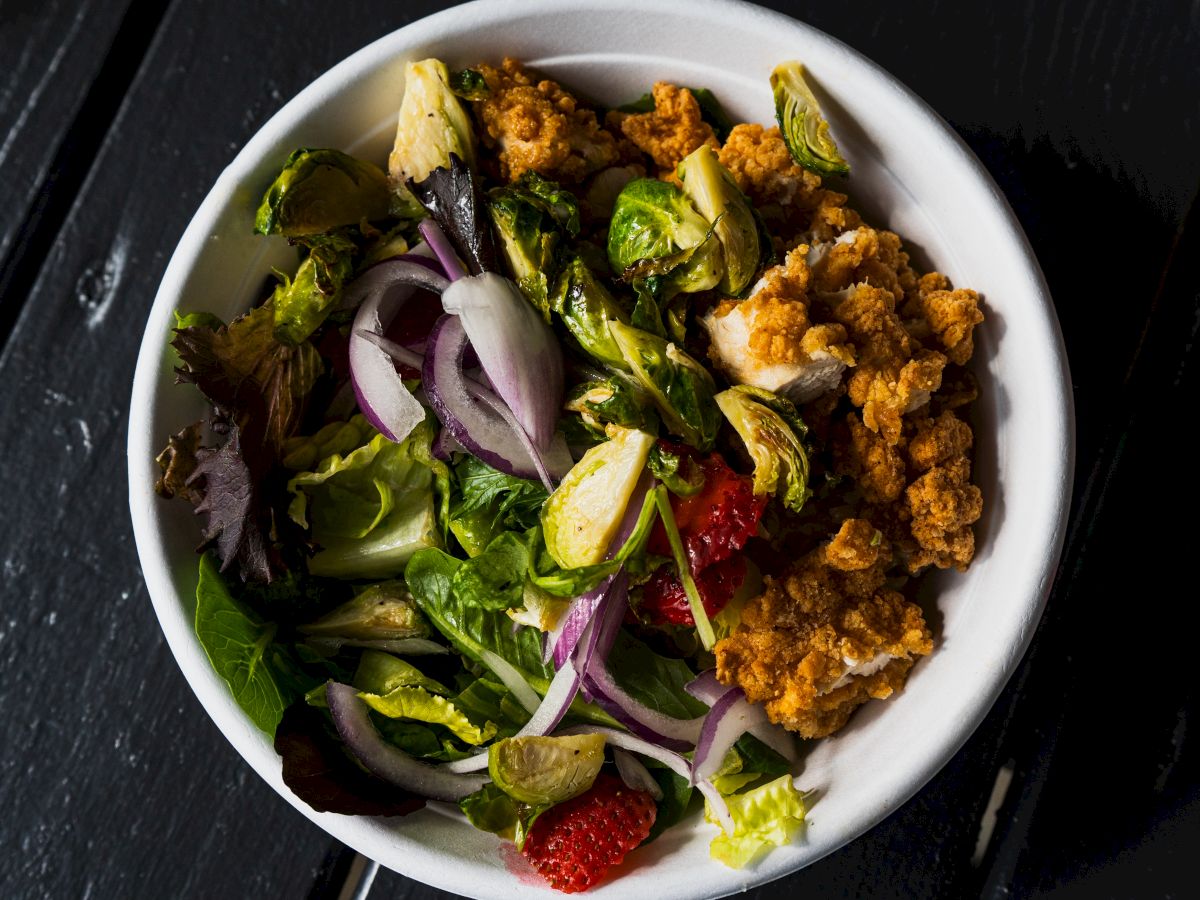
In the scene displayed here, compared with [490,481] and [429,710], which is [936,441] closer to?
[490,481]

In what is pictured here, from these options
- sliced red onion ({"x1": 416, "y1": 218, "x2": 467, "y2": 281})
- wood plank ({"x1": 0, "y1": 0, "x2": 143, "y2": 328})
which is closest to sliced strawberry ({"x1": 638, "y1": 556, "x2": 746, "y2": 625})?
sliced red onion ({"x1": 416, "y1": 218, "x2": 467, "y2": 281})

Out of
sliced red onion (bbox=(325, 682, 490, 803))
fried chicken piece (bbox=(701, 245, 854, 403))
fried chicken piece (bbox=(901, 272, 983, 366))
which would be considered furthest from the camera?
sliced red onion (bbox=(325, 682, 490, 803))

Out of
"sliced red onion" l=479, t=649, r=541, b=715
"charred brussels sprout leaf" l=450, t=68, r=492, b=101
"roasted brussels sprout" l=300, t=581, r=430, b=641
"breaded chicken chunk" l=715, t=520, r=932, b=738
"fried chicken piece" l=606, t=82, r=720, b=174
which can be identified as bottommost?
"sliced red onion" l=479, t=649, r=541, b=715

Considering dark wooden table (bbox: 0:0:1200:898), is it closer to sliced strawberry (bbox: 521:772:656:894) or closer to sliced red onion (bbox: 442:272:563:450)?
sliced strawberry (bbox: 521:772:656:894)

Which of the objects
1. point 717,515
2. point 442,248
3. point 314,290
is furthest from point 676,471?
point 314,290

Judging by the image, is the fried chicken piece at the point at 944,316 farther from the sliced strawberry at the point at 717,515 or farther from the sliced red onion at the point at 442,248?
the sliced red onion at the point at 442,248

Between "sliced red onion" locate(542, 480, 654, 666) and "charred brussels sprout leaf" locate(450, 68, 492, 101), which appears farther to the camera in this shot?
"charred brussels sprout leaf" locate(450, 68, 492, 101)
